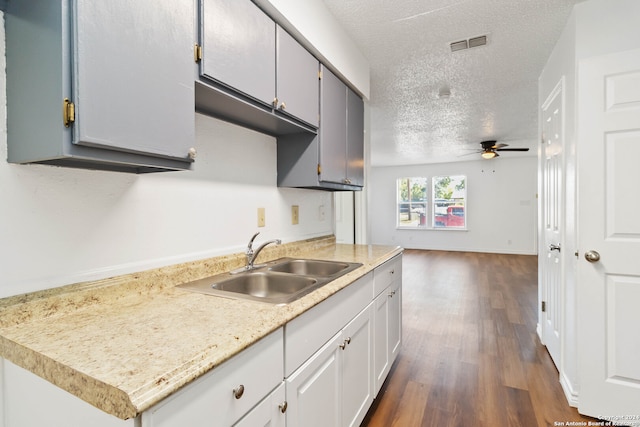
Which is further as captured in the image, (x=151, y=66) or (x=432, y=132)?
(x=432, y=132)

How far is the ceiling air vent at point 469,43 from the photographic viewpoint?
2.22 meters

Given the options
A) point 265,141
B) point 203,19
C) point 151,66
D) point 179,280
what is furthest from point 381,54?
point 179,280

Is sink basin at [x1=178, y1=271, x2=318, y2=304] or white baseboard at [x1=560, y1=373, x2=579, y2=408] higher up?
sink basin at [x1=178, y1=271, x2=318, y2=304]

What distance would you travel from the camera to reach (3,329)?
2.67 ft

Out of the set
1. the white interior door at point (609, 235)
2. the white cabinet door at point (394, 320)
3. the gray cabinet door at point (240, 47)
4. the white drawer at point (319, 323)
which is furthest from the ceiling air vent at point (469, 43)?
the white drawer at point (319, 323)

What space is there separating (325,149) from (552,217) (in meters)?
1.87

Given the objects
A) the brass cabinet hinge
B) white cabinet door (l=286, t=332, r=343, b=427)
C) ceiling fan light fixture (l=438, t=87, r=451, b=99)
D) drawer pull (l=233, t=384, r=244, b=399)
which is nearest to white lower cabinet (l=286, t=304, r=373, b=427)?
white cabinet door (l=286, t=332, r=343, b=427)

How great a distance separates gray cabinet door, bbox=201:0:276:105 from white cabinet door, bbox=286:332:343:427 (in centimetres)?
111

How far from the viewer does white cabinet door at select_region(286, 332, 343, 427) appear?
101 cm

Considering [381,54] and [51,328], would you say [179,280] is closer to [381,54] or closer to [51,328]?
[51,328]

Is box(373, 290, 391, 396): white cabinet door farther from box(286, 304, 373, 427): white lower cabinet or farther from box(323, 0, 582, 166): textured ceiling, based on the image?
box(323, 0, 582, 166): textured ceiling

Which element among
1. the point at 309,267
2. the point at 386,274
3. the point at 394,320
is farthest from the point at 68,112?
the point at 394,320

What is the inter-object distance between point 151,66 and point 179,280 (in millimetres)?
820

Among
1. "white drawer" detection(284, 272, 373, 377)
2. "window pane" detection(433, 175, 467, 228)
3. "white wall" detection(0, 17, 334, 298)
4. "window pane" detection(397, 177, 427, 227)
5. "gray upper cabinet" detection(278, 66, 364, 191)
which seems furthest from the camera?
"window pane" detection(397, 177, 427, 227)
